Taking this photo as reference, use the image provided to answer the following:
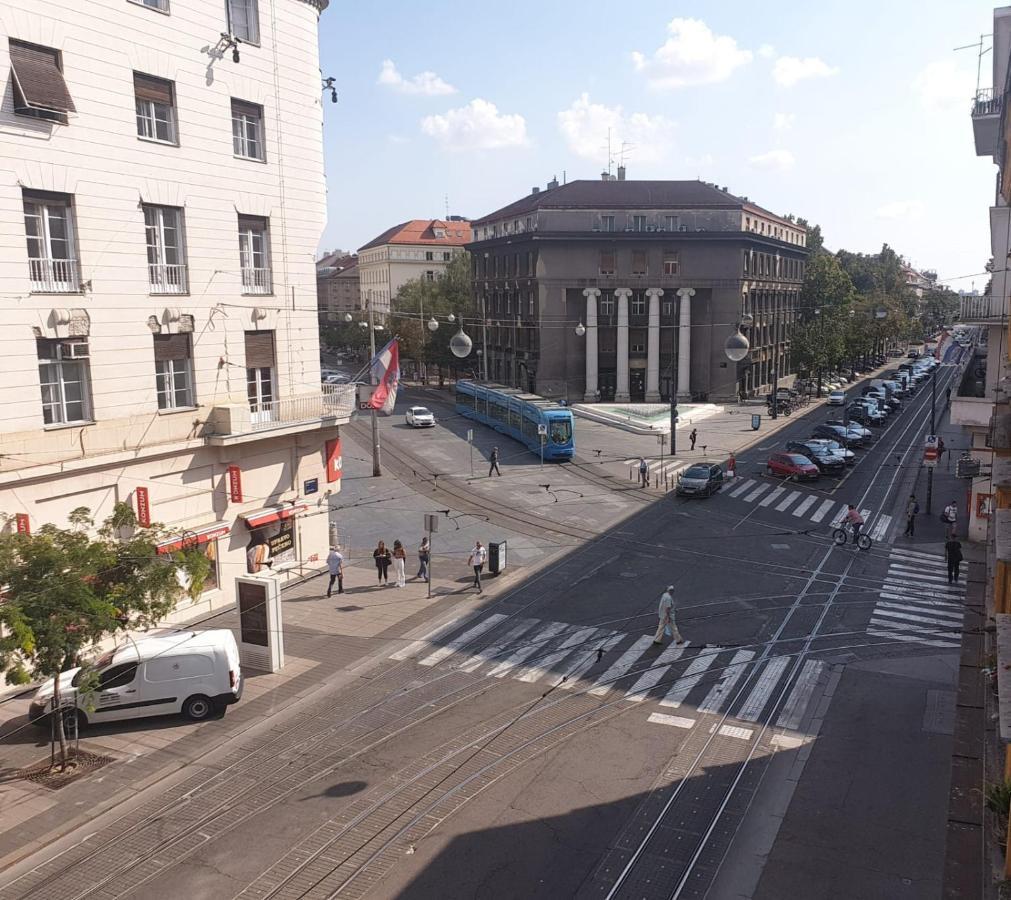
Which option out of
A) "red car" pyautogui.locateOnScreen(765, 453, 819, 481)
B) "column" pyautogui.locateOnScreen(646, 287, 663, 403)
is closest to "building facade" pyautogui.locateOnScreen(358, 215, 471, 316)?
"column" pyautogui.locateOnScreen(646, 287, 663, 403)

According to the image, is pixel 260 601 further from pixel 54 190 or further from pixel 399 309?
pixel 399 309

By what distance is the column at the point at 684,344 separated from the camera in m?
74.6

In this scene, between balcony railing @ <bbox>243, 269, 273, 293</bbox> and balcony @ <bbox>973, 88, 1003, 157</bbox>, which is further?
balcony @ <bbox>973, 88, 1003, 157</bbox>

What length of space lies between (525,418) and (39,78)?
37.4m

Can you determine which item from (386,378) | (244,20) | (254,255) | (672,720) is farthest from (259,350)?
(672,720)

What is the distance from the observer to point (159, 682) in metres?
17.8

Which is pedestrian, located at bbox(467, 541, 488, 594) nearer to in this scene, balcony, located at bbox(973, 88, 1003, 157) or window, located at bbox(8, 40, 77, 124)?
window, located at bbox(8, 40, 77, 124)

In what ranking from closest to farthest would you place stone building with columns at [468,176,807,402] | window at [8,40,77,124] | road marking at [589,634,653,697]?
window at [8,40,77,124], road marking at [589,634,653,697], stone building with columns at [468,176,807,402]

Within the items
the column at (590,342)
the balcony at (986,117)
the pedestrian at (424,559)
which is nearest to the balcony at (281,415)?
the pedestrian at (424,559)

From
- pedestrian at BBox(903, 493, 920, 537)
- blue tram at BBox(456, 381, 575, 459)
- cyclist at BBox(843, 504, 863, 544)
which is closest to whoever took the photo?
cyclist at BBox(843, 504, 863, 544)

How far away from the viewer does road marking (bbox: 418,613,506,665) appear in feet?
70.0

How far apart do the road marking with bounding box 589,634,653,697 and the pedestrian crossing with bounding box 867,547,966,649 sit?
6151mm

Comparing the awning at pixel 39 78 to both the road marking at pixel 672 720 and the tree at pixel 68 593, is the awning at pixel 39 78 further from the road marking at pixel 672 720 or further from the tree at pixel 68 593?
the road marking at pixel 672 720

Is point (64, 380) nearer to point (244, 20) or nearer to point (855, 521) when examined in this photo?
point (244, 20)
